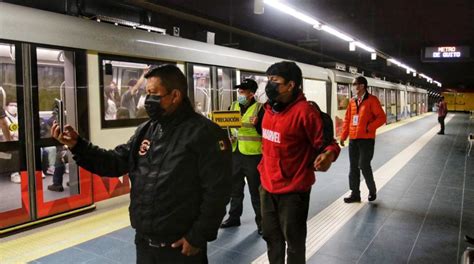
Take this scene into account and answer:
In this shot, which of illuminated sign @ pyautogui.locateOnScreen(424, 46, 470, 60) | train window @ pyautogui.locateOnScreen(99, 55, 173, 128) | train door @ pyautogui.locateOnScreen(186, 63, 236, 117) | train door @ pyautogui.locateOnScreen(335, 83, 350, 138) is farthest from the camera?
illuminated sign @ pyautogui.locateOnScreen(424, 46, 470, 60)

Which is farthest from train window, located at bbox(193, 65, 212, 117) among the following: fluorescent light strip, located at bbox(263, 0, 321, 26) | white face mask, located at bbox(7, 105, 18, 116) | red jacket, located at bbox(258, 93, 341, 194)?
red jacket, located at bbox(258, 93, 341, 194)

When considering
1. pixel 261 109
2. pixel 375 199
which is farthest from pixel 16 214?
pixel 375 199

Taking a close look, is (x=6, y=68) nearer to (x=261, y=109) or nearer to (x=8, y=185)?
(x=8, y=185)

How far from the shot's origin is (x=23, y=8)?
3.73 metres

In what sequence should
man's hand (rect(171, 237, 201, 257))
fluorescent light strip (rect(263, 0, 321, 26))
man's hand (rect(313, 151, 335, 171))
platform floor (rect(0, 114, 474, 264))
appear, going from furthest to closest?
fluorescent light strip (rect(263, 0, 321, 26)), platform floor (rect(0, 114, 474, 264)), man's hand (rect(313, 151, 335, 171)), man's hand (rect(171, 237, 201, 257))

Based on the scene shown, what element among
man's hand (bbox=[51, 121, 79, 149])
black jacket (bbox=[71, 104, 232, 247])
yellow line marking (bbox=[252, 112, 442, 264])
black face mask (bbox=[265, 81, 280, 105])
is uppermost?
black face mask (bbox=[265, 81, 280, 105])

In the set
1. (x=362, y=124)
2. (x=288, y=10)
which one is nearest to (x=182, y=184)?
(x=362, y=124)

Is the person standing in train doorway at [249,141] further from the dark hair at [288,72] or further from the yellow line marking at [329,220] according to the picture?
the dark hair at [288,72]

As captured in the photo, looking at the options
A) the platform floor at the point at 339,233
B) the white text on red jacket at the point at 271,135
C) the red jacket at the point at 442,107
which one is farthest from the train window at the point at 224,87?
the red jacket at the point at 442,107

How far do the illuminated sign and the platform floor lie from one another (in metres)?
9.81

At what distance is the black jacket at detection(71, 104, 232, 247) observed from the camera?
1.72 m

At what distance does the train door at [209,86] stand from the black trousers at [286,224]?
331cm

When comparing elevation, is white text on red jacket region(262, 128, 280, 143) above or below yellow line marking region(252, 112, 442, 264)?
above

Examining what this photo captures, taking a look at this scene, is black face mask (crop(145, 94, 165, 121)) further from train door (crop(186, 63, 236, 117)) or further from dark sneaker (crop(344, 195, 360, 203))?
dark sneaker (crop(344, 195, 360, 203))
